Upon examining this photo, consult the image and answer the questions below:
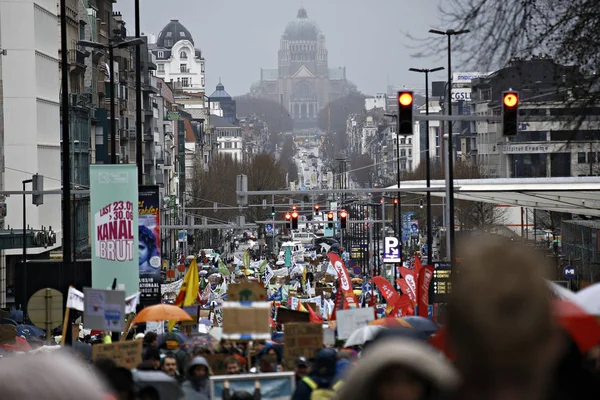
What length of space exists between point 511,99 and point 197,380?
1171 centimetres

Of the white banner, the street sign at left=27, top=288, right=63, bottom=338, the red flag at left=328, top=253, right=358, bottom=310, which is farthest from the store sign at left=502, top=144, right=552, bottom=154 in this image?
the white banner

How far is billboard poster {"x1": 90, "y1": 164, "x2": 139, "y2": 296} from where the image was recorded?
79.5ft

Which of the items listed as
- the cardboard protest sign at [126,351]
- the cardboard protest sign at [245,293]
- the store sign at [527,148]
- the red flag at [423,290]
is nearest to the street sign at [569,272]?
the red flag at [423,290]

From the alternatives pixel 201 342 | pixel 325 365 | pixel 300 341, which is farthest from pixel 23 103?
pixel 325 365

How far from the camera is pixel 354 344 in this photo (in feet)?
54.9

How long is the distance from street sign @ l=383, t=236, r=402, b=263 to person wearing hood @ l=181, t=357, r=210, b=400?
4264cm

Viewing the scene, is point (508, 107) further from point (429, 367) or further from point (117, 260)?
point (429, 367)

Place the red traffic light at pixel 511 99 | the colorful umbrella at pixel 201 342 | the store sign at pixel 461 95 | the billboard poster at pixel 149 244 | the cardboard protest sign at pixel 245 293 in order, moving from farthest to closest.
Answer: the store sign at pixel 461 95
the billboard poster at pixel 149 244
the red traffic light at pixel 511 99
the colorful umbrella at pixel 201 342
the cardboard protest sign at pixel 245 293

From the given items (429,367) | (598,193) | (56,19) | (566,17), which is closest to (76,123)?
(56,19)

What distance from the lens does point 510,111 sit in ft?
77.7

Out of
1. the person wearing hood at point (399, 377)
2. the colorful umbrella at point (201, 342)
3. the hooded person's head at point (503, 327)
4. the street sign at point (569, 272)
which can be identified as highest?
the hooded person's head at point (503, 327)

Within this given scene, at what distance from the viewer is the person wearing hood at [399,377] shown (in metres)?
3.44

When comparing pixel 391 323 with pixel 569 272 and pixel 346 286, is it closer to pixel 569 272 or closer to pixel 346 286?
pixel 346 286

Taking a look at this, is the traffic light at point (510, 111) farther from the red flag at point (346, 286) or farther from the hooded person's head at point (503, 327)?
the hooded person's head at point (503, 327)
